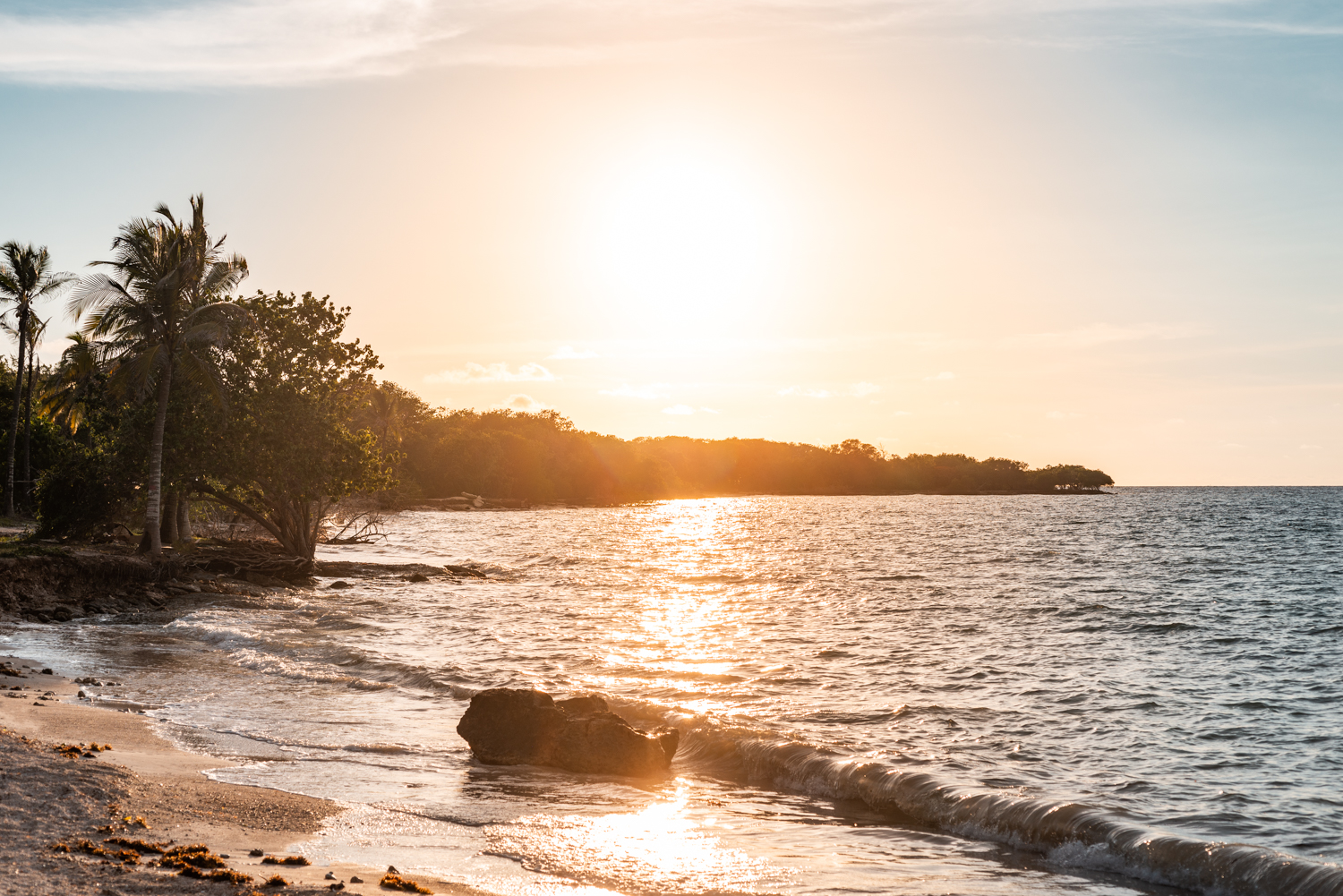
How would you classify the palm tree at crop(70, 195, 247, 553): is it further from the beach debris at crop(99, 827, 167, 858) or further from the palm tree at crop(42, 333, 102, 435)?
the beach debris at crop(99, 827, 167, 858)

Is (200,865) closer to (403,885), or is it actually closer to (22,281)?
(403,885)

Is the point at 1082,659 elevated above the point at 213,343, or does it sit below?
below

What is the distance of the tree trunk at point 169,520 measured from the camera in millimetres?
39625

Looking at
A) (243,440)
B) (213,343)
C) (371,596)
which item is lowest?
(371,596)

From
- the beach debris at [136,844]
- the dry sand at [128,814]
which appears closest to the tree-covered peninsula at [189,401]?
the dry sand at [128,814]

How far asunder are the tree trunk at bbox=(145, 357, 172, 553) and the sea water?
222 inches

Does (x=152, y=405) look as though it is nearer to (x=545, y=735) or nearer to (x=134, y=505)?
(x=134, y=505)

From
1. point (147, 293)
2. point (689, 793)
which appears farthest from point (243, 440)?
point (689, 793)

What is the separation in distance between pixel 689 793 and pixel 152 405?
31.3 metres

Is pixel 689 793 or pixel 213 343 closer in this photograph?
pixel 689 793

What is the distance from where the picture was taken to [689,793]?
1202cm

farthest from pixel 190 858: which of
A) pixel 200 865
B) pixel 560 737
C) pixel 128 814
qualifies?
pixel 560 737

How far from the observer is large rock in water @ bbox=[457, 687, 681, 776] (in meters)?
12.7

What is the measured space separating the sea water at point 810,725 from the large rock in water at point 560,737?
1.09ft
